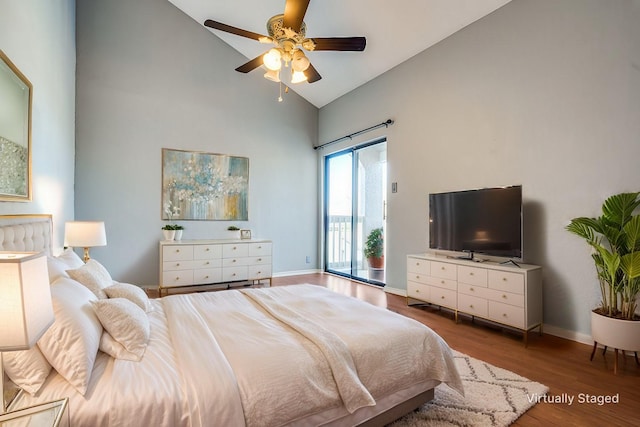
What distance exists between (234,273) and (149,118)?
266 cm

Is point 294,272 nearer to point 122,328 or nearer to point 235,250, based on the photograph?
point 235,250

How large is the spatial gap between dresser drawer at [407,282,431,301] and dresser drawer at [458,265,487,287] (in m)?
0.49

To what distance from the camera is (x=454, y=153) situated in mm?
3857

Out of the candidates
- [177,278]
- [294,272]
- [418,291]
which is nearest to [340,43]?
[418,291]

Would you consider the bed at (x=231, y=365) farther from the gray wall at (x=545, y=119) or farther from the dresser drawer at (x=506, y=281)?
the gray wall at (x=545, y=119)

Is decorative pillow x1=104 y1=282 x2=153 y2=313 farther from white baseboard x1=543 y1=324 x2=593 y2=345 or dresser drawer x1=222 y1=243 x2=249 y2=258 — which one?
white baseboard x1=543 y1=324 x2=593 y2=345

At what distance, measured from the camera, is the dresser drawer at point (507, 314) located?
112 inches

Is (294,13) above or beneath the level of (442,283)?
above

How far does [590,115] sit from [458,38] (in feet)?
5.81

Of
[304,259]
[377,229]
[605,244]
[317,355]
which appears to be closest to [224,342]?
[317,355]

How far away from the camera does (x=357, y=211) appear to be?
5.68 metres

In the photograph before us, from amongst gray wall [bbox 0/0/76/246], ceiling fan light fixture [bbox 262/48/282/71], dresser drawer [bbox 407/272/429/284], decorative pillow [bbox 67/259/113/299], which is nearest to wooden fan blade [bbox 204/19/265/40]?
ceiling fan light fixture [bbox 262/48/282/71]

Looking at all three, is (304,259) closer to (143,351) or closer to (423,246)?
(423,246)

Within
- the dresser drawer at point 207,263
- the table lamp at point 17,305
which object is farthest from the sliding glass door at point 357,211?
the table lamp at point 17,305
